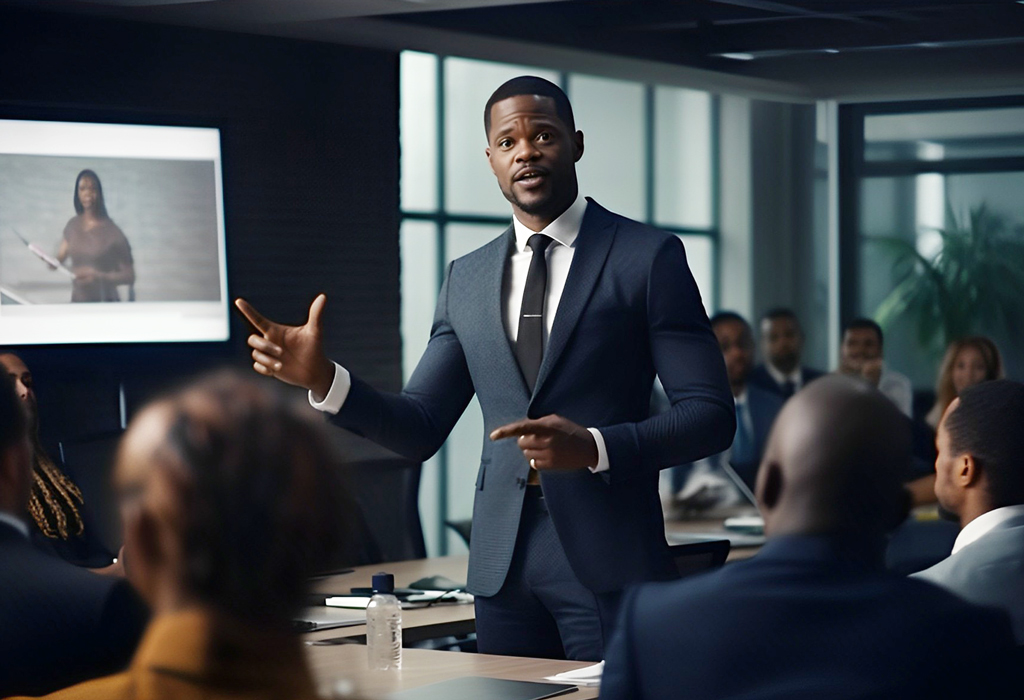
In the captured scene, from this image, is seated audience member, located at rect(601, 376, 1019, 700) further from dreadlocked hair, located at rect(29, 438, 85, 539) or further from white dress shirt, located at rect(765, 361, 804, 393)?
white dress shirt, located at rect(765, 361, 804, 393)

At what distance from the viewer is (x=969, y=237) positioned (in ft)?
36.6

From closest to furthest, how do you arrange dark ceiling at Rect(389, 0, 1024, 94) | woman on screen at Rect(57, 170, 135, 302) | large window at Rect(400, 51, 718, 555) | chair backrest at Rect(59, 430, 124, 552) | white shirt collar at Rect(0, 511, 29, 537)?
white shirt collar at Rect(0, 511, 29, 537) → chair backrest at Rect(59, 430, 124, 552) → woman on screen at Rect(57, 170, 135, 302) → dark ceiling at Rect(389, 0, 1024, 94) → large window at Rect(400, 51, 718, 555)

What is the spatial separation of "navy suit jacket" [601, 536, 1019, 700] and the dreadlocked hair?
3081 millimetres

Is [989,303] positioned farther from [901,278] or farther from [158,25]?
[158,25]

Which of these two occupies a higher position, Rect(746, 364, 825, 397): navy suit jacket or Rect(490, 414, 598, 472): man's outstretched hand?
Rect(490, 414, 598, 472): man's outstretched hand

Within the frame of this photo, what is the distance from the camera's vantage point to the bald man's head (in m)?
1.60

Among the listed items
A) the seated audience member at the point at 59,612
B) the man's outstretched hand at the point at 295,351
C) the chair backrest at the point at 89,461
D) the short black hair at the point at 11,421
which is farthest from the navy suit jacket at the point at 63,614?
the chair backrest at the point at 89,461

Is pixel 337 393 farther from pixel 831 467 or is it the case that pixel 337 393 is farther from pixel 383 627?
pixel 831 467

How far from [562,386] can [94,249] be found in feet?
12.4

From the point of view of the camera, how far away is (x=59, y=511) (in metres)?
4.39

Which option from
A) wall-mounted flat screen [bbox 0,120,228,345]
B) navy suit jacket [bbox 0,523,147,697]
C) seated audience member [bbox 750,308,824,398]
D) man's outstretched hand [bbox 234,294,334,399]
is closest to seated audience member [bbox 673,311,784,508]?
seated audience member [bbox 750,308,824,398]

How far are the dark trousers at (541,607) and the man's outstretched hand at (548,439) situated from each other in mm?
267

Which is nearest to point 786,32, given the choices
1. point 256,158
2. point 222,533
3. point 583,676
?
point 256,158

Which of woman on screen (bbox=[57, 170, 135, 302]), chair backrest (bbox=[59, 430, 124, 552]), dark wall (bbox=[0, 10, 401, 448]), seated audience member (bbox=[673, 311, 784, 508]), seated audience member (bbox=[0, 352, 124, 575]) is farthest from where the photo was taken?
seated audience member (bbox=[673, 311, 784, 508])
